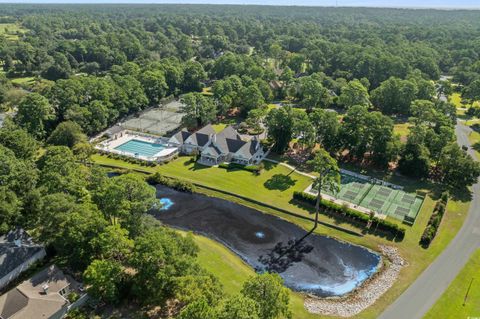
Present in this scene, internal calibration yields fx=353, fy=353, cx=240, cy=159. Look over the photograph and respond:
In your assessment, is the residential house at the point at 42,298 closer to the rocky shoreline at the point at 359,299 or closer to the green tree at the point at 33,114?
the rocky shoreline at the point at 359,299

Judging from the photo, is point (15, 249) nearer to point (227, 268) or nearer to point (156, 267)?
point (156, 267)

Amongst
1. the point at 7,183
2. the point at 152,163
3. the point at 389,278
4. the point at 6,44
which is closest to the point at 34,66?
the point at 6,44

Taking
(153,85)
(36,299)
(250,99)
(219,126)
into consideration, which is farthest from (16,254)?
(153,85)

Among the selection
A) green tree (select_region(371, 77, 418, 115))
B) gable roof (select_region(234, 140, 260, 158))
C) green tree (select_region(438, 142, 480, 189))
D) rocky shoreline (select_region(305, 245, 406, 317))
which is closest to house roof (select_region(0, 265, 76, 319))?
rocky shoreline (select_region(305, 245, 406, 317))

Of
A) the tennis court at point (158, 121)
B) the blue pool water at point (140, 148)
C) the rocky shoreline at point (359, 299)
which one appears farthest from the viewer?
the tennis court at point (158, 121)

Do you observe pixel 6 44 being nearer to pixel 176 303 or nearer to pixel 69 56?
pixel 69 56

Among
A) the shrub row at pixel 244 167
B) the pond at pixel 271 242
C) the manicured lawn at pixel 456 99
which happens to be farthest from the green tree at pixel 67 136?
the manicured lawn at pixel 456 99
